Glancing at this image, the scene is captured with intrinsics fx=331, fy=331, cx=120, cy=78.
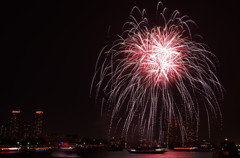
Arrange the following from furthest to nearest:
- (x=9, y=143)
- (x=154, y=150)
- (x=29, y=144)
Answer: (x=29, y=144)
(x=9, y=143)
(x=154, y=150)

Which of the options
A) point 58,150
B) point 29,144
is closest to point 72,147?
point 58,150

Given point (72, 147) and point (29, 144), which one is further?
point (29, 144)

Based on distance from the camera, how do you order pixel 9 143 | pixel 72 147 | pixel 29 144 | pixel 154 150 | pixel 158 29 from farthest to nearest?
pixel 29 144 → pixel 9 143 → pixel 154 150 → pixel 72 147 → pixel 158 29

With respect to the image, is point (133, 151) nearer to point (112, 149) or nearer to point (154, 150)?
point (154, 150)

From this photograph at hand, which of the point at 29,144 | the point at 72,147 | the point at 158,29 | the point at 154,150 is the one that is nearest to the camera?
the point at 158,29

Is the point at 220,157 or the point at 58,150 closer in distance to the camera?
the point at 220,157

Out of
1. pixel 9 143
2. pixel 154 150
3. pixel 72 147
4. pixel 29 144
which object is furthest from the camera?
Result: pixel 29 144

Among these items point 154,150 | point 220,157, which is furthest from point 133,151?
point 220,157

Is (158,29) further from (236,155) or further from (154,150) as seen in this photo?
(154,150)

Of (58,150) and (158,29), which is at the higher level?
(158,29)

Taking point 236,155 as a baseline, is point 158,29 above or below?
above
